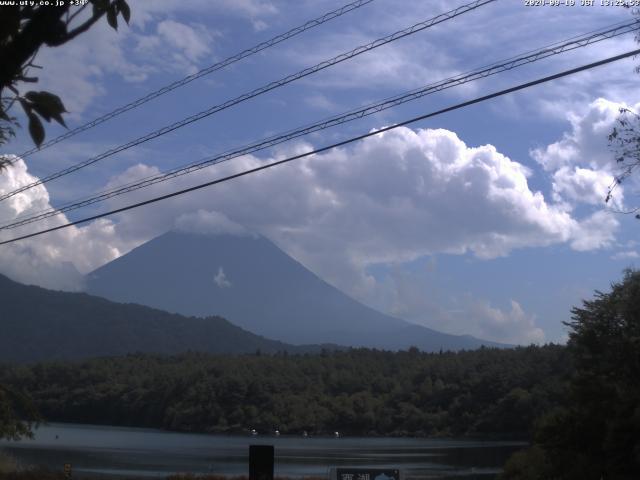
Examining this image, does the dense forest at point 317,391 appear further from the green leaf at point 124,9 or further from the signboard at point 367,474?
the green leaf at point 124,9

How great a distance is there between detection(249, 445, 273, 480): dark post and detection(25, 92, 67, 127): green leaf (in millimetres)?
11146

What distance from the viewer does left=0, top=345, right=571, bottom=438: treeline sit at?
8494 centimetres

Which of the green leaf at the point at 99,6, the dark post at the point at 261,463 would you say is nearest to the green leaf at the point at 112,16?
the green leaf at the point at 99,6

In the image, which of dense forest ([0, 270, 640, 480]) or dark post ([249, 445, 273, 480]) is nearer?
dark post ([249, 445, 273, 480])

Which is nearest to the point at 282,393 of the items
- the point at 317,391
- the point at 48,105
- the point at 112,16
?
the point at 317,391

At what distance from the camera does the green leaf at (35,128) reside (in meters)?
4.17

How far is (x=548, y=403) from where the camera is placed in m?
54.6

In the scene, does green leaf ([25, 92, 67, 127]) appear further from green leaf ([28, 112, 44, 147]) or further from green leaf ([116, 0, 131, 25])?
green leaf ([116, 0, 131, 25])

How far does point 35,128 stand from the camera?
421 cm

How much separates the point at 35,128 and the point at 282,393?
330 ft

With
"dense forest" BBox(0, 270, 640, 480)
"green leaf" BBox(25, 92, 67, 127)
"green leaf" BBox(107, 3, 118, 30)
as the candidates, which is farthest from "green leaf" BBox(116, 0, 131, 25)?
"dense forest" BBox(0, 270, 640, 480)

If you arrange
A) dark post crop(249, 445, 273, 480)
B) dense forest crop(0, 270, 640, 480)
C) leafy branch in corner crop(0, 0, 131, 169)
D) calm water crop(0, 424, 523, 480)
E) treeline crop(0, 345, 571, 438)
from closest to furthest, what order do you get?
leafy branch in corner crop(0, 0, 131, 169), dark post crop(249, 445, 273, 480), calm water crop(0, 424, 523, 480), dense forest crop(0, 270, 640, 480), treeline crop(0, 345, 571, 438)

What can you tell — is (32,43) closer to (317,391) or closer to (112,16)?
(112,16)

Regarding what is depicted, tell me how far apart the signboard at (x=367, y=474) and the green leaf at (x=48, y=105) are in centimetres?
1141
